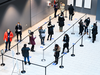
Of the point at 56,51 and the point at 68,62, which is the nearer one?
Result: the point at 56,51

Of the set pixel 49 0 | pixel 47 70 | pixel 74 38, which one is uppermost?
pixel 49 0

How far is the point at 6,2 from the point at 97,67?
304 inches

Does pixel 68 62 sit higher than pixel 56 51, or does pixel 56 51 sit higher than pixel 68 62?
pixel 56 51

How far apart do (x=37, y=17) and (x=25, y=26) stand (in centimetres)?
192

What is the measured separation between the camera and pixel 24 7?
837 inches

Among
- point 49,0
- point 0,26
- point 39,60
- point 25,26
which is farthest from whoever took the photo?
point 49,0

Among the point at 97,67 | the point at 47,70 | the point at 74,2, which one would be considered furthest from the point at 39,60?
the point at 74,2

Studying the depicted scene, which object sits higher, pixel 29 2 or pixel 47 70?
pixel 29 2

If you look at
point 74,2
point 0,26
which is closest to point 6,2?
point 0,26

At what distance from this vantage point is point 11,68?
52.7ft

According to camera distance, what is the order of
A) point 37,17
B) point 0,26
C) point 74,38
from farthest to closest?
point 37,17
point 74,38
point 0,26

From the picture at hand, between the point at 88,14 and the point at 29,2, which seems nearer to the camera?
the point at 29,2

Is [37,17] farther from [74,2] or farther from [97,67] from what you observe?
[97,67]

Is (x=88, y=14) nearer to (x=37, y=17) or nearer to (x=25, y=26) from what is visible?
(x=37, y=17)
